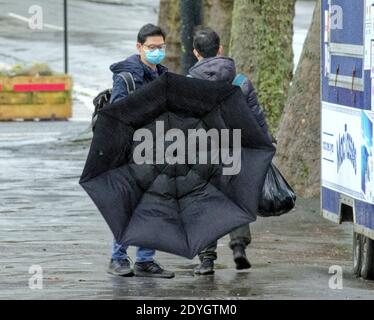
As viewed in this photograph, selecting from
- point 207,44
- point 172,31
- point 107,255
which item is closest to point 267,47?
point 172,31

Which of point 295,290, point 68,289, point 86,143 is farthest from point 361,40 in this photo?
point 86,143

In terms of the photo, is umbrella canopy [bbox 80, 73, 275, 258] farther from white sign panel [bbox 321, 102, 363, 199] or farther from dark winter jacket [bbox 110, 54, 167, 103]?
white sign panel [bbox 321, 102, 363, 199]

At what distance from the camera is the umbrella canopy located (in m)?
11.7

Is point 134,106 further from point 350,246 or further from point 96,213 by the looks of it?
point 96,213

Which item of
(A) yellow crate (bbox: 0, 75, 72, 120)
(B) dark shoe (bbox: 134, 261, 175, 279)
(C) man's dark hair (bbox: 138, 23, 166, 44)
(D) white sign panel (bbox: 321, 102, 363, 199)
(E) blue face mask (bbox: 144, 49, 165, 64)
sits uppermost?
(C) man's dark hair (bbox: 138, 23, 166, 44)

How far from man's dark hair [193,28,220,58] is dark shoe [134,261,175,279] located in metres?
1.73

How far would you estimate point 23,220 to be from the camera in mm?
16641

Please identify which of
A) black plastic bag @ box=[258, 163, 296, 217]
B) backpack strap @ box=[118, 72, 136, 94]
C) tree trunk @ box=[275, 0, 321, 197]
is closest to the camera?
backpack strap @ box=[118, 72, 136, 94]

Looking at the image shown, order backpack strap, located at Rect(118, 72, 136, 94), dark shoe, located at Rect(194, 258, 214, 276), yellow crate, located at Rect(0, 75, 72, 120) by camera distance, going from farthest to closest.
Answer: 1. yellow crate, located at Rect(0, 75, 72, 120)
2. dark shoe, located at Rect(194, 258, 214, 276)
3. backpack strap, located at Rect(118, 72, 136, 94)

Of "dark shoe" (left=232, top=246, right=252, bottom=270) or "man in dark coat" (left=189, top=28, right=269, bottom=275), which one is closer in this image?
"man in dark coat" (left=189, top=28, right=269, bottom=275)

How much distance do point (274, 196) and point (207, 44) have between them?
134 centimetres

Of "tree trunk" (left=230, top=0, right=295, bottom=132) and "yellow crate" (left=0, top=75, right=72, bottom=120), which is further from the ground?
"tree trunk" (left=230, top=0, right=295, bottom=132)

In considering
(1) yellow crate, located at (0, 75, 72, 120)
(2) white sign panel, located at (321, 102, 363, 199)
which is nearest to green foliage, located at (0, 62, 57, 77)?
(1) yellow crate, located at (0, 75, 72, 120)
